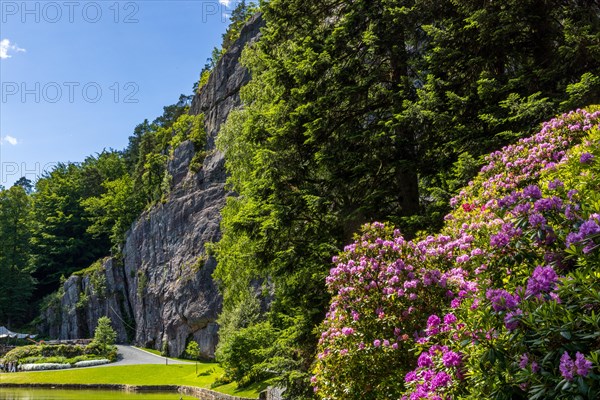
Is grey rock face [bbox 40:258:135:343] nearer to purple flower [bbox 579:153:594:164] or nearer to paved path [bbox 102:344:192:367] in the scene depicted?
paved path [bbox 102:344:192:367]

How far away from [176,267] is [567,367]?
154 ft

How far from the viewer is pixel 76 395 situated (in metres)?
29.9

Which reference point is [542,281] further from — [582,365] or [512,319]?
[582,365]

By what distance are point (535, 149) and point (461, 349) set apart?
11.0ft

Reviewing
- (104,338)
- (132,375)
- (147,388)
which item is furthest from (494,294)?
(104,338)

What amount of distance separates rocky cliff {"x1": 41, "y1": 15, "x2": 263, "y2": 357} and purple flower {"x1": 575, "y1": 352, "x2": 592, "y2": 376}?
35.1 m

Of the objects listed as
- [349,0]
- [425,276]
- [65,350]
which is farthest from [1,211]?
[425,276]

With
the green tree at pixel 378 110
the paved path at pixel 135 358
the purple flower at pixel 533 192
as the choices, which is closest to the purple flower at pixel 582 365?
the purple flower at pixel 533 192

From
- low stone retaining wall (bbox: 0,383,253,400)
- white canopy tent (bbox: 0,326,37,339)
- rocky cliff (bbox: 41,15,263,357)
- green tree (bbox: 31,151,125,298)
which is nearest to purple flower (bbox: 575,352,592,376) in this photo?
low stone retaining wall (bbox: 0,383,253,400)

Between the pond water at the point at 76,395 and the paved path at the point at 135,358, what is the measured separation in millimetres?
8839

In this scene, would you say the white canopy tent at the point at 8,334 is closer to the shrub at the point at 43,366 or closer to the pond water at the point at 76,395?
the shrub at the point at 43,366

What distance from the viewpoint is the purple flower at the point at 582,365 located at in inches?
124

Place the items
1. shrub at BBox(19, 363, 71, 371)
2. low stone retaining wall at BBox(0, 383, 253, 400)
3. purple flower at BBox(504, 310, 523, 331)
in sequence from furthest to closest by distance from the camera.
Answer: shrub at BBox(19, 363, 71, 371) < low stone retaining wall at BBox(0, 383, 253, 400) < purple flower at BBox(504, 310, 523, 331)

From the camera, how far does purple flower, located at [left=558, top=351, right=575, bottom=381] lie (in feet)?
10.5
